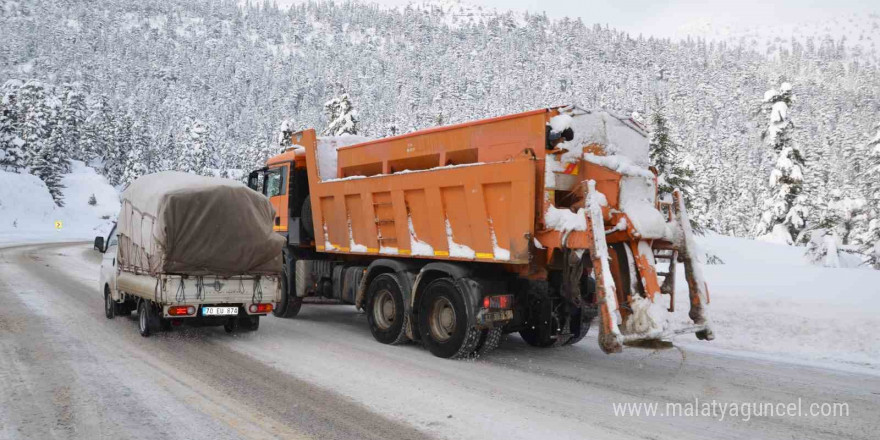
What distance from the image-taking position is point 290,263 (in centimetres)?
1057

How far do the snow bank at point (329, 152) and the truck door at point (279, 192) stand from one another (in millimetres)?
1278

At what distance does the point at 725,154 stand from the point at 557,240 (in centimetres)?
10845

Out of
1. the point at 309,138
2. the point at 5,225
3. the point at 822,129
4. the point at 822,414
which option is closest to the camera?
the point at 822,414

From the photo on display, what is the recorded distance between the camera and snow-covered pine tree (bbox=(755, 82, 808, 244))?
28.2 m

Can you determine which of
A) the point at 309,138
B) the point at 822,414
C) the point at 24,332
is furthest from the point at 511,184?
the point at 24,332

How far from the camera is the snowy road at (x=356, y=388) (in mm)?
4500

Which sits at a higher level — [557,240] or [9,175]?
[9,175]

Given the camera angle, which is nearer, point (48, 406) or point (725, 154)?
point (48, 406)

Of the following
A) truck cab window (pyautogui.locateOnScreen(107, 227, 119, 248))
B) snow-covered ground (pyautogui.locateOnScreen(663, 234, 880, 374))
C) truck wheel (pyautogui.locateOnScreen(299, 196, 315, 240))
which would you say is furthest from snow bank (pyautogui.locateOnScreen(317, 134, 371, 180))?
snow-covered ground (pyautogui.locateOnScreen(663, 234, 880, 374))

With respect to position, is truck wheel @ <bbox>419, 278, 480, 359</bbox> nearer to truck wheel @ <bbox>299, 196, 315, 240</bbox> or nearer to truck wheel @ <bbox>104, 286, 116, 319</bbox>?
truck wheel @ <bbox>299, 196, 315, 240</bbox>

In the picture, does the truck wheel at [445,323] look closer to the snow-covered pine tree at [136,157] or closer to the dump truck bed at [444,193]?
the dump truck bed at [444,193]

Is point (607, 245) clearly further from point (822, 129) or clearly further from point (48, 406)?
point (822, 129)

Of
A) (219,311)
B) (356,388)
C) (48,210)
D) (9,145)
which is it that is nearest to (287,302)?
(219,311)

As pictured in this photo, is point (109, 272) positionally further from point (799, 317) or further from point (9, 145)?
point (9, 145)
